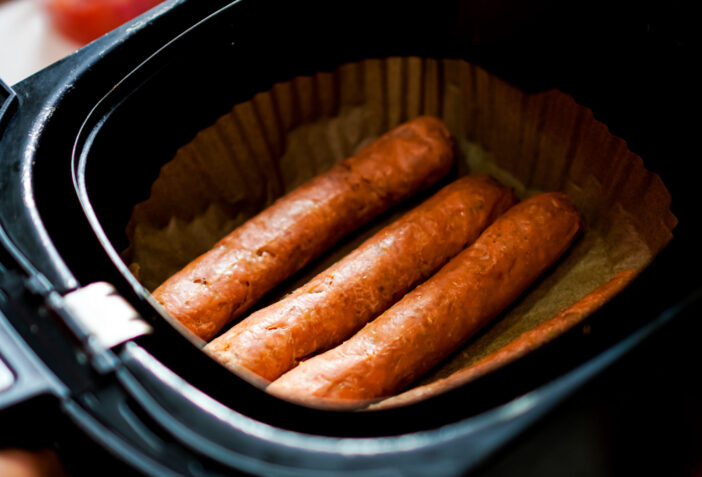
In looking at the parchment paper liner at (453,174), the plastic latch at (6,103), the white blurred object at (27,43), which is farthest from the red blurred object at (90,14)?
the plastic latch at (6,103)

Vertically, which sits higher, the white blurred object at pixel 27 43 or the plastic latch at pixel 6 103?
the white blurred object at pixel 27 43

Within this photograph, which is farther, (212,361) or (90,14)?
(90,14)

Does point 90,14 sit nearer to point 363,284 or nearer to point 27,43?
point 27,43

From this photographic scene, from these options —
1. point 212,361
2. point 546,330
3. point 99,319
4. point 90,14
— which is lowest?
point 546,330

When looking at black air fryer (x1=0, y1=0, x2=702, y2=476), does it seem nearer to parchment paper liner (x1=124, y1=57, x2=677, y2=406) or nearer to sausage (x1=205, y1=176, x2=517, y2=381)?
parchment paper liner (x1=124, y1=57, x2=677, y2=406)

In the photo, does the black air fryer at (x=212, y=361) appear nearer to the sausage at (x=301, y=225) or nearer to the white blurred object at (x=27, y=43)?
the sausage at (x=301, y=225)

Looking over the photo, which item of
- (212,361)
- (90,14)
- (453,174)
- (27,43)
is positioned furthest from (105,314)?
(27,43)
